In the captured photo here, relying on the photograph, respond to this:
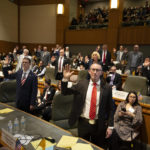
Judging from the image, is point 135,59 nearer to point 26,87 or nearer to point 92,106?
point 26,87

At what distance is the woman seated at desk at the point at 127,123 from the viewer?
2.72 metres

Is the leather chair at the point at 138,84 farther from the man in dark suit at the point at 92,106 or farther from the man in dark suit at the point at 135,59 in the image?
the man in dark suit at the point at 92,106

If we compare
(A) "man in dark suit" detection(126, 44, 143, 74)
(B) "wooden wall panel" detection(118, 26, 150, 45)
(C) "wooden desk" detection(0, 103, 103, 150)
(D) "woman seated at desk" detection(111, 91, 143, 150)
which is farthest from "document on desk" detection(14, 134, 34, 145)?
(B) "wooden wall panel" detection(118, 26, 150, 45)

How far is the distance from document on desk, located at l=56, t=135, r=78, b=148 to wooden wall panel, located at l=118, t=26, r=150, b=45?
9333mm

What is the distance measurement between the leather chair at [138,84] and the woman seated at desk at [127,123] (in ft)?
3.95

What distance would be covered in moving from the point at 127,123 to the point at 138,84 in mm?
1550

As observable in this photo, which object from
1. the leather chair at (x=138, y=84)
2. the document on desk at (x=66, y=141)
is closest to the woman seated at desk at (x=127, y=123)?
the leather chair at (x=138, y=84)

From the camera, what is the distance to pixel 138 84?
4.05 meters

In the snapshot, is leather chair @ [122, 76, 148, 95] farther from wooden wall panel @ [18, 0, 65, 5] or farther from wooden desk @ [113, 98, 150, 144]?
wooden wall panel @ [18, 0, 65, 5]

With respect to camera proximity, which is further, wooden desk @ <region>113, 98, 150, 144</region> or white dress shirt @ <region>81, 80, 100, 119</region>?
wooden desk @ <region>113, 98, 150, 144</region>

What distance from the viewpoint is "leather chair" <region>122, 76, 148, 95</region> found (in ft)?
13.0

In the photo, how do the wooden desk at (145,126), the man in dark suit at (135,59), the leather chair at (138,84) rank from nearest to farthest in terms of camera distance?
1. the wooden desk at (145,126)
2. the leather chair at (138,84)
3. the man in dark suit at (135,59)

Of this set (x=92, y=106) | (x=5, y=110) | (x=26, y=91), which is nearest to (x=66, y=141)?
(x=92, y=106)

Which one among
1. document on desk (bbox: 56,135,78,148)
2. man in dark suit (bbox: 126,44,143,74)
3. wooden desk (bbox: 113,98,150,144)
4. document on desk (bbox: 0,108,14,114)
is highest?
man in dark suit (bbox: 126,44,143,74)
